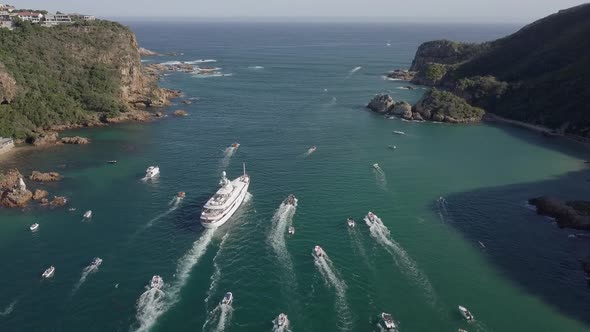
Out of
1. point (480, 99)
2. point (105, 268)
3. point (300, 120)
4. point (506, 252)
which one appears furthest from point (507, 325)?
point (480, 99)

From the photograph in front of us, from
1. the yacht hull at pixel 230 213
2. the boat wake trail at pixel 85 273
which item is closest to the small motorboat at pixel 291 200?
the yacht hull at pixel 230 213

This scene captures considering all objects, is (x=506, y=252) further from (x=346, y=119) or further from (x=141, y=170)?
(x=346, y=119)

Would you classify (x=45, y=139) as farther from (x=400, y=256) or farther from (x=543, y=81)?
(x=543, y=81)

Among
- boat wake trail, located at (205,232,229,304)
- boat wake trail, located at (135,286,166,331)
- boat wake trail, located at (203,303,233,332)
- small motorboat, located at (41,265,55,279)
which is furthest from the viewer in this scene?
small motorboat, located at (41,265,55,279)

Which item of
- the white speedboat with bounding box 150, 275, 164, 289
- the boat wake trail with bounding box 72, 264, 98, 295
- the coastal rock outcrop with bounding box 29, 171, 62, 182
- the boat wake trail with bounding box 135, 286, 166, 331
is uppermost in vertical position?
the white speedboat with bounding box 150, 275, 164, 289

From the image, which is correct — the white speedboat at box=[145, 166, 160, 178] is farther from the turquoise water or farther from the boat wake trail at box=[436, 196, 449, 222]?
the boat wake trail at box=[436, 196, 449, 222]

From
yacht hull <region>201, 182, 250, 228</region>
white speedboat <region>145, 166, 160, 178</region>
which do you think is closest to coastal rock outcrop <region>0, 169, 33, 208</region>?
white speedboat <region>145, 166, 160, 178</region>
